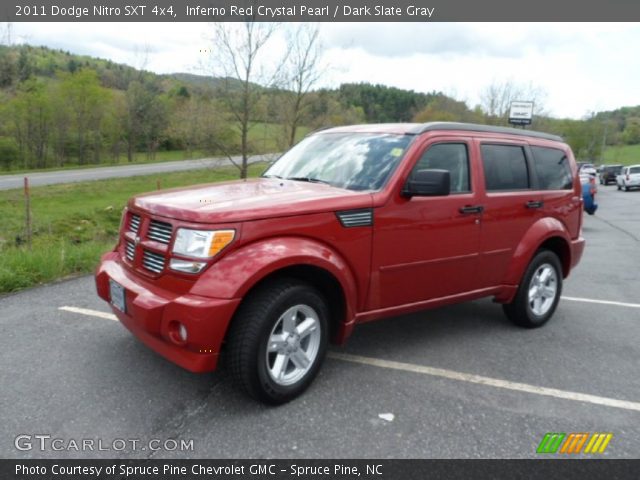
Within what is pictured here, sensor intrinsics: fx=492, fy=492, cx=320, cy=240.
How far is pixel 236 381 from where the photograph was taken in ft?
10.1

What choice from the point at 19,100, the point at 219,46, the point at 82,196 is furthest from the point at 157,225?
the point at 19,100

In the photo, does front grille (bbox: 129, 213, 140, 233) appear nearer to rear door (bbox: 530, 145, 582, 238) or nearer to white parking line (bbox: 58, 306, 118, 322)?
white parking line (bbox: 58, 306, 118, 322)

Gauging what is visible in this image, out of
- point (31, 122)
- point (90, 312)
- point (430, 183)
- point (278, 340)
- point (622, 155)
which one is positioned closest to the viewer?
point (278, 340)

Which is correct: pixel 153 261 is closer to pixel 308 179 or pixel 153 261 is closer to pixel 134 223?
pixel 134 223

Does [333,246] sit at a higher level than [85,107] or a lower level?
lower

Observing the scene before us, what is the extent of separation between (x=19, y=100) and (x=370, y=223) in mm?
42086

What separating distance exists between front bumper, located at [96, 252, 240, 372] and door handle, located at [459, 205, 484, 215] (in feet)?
7.01

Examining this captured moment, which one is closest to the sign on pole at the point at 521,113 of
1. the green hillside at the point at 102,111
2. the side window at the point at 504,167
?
the green hillside at the point at 102,111

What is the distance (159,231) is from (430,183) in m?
1.90

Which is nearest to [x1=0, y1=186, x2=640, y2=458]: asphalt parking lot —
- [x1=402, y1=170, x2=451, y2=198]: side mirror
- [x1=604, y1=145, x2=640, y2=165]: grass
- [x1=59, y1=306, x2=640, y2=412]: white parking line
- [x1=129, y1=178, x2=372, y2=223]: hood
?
[x1=59, y1=306, x2=640, y2=412]: white parking line

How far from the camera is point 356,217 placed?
3.48 m

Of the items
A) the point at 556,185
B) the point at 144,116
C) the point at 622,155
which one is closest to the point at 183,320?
the point at 556,185
